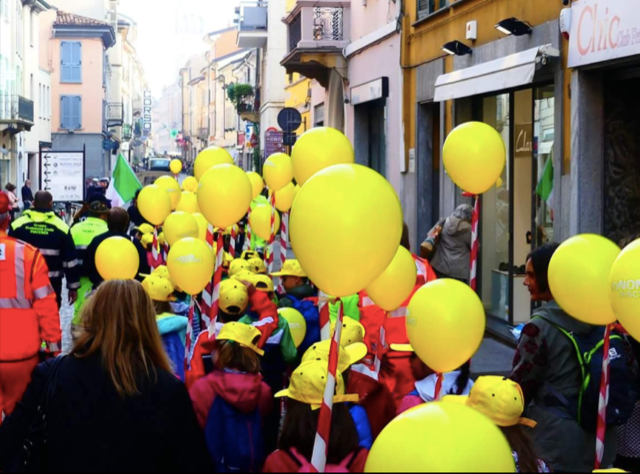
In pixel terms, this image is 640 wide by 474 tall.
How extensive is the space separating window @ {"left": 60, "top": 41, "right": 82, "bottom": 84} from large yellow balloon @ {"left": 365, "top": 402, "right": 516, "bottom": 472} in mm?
62039

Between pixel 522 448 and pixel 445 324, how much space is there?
2.81ft

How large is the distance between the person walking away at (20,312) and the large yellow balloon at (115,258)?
69.9 inches

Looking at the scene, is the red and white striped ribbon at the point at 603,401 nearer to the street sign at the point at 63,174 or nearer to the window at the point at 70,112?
the street sign at the point at 63,174

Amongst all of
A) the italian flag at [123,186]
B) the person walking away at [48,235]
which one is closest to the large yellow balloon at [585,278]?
the person walking away at [48,235]

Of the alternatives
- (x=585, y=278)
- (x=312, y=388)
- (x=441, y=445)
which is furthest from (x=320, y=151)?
(x=441, y=445)

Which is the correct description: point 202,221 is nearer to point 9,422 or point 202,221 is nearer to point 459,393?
point 459,393

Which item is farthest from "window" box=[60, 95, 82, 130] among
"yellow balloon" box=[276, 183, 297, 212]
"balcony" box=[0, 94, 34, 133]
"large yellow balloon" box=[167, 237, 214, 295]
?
"large yellow balloon" box=[167, 237, 214, 295]

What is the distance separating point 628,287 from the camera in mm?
3891

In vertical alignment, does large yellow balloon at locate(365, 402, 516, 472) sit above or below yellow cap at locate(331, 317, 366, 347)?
above

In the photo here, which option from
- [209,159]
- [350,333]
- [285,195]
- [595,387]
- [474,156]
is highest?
[209,159]

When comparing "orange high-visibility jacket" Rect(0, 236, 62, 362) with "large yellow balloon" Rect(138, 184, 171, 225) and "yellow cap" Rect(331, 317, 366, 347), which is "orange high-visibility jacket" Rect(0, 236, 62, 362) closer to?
"yellow cap" Rect(331, 317, 366, 347)

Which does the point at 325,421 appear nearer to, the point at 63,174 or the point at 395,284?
the point at 395,284

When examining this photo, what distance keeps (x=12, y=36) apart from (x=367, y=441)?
131 feet

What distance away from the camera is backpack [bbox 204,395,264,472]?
4684 mm
